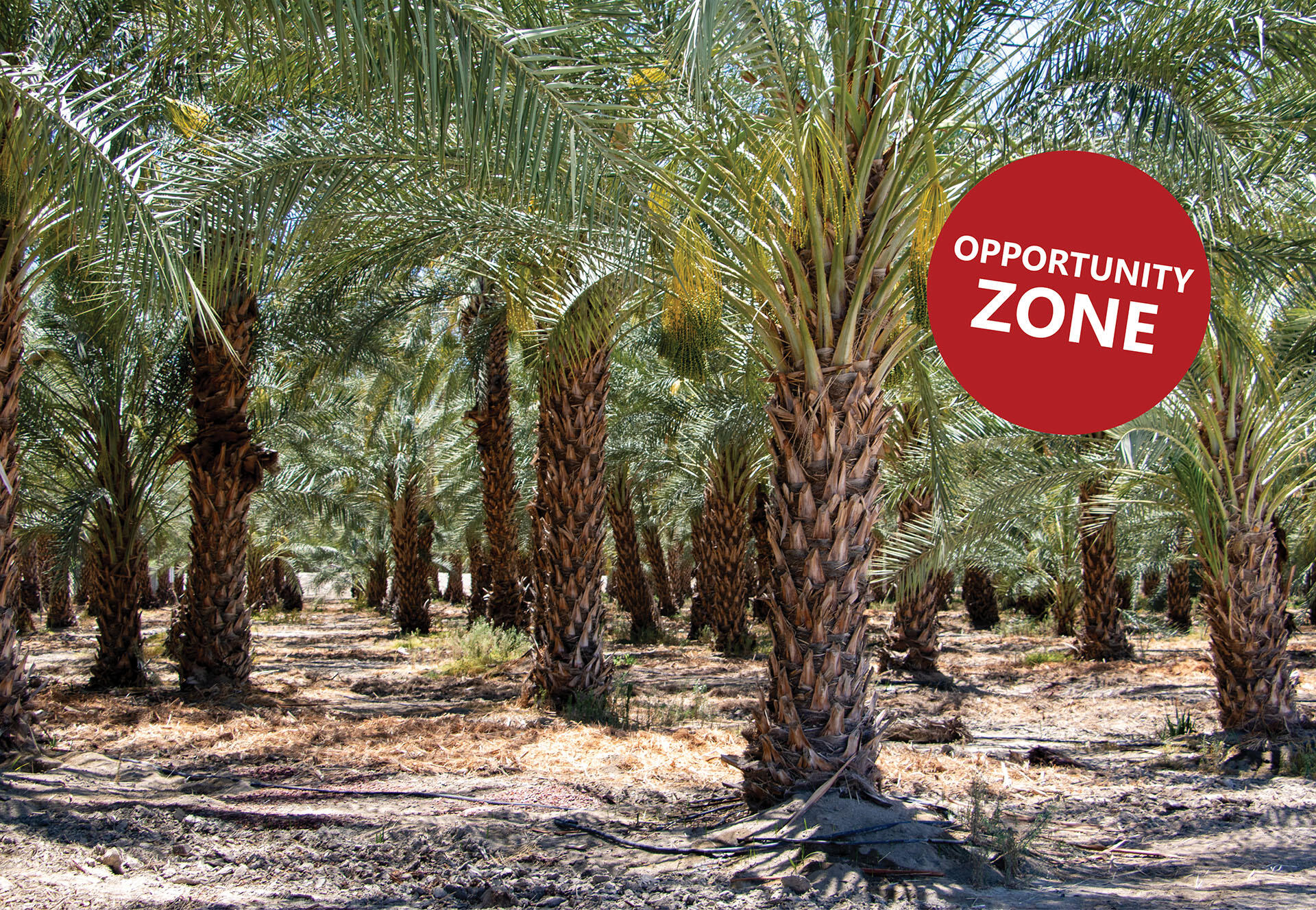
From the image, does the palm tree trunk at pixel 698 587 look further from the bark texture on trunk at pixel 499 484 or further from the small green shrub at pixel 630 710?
the small green shrub at pixel 630 710

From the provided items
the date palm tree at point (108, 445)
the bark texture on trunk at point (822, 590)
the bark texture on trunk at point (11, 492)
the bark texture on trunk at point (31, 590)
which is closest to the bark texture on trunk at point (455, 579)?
the bark texture on trunk at point (31, 590)

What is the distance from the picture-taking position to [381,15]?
4137mm

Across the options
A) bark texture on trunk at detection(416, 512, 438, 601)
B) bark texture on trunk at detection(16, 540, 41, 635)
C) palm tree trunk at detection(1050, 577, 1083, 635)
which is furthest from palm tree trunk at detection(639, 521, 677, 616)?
bark texture on trunk at detection(16, 540, 41, 635)

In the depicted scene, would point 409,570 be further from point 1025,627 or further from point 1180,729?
point 1025,627

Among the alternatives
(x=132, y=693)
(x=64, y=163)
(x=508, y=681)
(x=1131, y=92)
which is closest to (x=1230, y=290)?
(x=1131, y=92)

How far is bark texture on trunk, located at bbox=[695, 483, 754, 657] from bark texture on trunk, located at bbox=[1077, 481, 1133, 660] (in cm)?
523

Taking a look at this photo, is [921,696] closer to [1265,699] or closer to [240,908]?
[1265,699]

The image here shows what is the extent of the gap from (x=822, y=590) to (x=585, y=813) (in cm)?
195

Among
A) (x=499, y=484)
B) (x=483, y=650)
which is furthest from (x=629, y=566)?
(x=483, y=650)

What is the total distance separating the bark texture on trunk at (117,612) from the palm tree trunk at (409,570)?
9.29 metres

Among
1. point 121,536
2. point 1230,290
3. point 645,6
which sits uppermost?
point 645,6

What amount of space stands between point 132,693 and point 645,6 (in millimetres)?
8233

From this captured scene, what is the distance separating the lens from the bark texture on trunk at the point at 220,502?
9.38 metres

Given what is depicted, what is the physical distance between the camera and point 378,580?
29688 millimetres
